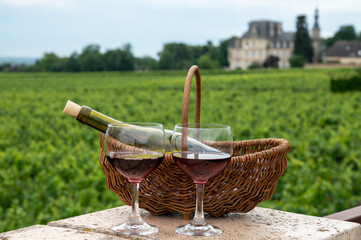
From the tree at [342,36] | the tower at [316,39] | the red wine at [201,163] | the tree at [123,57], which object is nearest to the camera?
the red wine at [201,163]

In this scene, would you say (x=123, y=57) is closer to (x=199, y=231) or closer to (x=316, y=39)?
(x=199, y=231)

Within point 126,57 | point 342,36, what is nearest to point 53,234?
point 126,57

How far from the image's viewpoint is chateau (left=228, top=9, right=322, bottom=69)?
95.2m

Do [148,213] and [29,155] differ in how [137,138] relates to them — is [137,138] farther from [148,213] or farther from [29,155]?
[29,155]

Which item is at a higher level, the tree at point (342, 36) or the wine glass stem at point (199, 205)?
the tree at point (342, 36)

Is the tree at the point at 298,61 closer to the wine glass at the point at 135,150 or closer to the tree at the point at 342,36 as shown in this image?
the tree at the point at 342,36

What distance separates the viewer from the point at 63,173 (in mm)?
7215

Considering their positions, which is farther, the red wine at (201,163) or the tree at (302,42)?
the tree at (302,42)

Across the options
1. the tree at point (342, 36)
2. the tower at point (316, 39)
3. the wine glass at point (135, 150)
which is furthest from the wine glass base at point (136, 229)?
the tree at point (342, 36)

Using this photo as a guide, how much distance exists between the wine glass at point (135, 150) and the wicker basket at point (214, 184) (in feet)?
0.25

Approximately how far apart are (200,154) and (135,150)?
19 centimetres

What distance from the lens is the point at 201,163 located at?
4.51ft

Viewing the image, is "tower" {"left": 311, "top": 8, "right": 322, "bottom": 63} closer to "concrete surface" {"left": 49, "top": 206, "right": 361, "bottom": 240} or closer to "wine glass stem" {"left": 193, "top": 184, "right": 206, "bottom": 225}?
"concrete surface" {"left": 49, "top": 206, "right": 361, "bottom": 240}

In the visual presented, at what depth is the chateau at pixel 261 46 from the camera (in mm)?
95250
